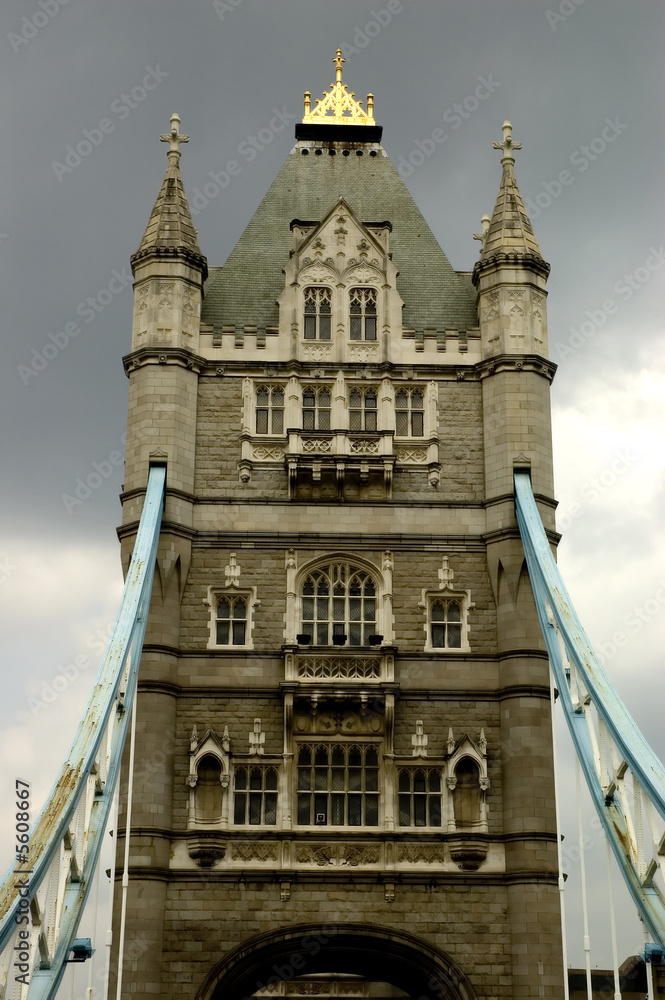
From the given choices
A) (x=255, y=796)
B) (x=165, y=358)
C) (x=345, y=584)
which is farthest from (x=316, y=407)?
(x=255, y=796)

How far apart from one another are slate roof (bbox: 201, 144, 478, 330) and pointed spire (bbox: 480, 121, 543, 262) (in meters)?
1.61

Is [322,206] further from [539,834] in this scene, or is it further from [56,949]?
[56,949]

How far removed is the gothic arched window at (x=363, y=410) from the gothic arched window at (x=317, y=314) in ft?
5.62

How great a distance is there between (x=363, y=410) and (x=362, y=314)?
260cm

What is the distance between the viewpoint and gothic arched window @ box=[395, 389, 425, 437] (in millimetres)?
36406

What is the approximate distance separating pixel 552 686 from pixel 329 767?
5.21 meters

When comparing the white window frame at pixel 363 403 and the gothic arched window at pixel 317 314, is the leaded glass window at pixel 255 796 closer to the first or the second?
the white window frame at pixel 363 403

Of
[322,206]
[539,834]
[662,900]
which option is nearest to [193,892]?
[539,834]

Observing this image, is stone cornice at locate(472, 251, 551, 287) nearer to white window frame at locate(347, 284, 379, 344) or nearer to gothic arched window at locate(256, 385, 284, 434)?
white window frame at locate(347, 284, 379, 344)

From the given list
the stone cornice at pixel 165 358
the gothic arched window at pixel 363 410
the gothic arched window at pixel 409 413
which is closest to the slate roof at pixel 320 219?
the stone cornice at pixel 165 358

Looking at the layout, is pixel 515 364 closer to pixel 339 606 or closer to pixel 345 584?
pixel 345 584

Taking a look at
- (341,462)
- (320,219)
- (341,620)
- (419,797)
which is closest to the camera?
(419,797)

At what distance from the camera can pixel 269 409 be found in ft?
120

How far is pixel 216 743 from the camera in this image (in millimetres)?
32969
